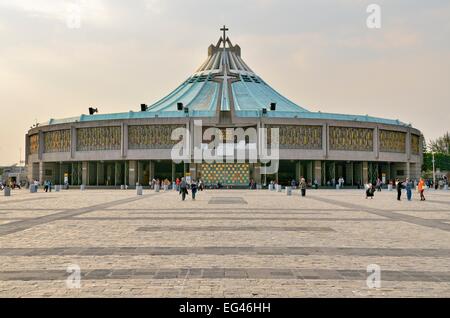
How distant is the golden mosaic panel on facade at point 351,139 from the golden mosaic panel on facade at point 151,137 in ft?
68.5

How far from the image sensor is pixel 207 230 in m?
12.7

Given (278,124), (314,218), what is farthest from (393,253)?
(278,124)

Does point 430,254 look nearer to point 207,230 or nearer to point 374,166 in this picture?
point 207,230

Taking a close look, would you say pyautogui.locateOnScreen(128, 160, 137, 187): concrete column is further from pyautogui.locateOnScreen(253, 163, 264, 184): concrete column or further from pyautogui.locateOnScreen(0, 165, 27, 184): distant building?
pyautogui.locateOnScreen(0, 165, 27, 184): distant building

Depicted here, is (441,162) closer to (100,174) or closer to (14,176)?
(100,174)

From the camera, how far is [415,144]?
225ft

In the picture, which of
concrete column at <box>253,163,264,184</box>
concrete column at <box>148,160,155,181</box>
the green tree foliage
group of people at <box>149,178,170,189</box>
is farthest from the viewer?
the green tree foliage

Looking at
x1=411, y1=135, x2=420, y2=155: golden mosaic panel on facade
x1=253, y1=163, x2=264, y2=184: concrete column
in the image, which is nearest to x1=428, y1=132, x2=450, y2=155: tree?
x1=411, y1=135, x2=420, y2=155: golden mosaic panel on facade

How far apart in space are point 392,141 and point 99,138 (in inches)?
1675

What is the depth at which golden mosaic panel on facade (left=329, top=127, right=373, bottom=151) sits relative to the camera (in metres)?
58.7

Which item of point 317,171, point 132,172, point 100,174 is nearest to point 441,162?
point 317,171

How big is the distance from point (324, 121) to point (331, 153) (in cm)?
448

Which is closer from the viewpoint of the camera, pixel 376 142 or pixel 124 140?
pixel 124 140

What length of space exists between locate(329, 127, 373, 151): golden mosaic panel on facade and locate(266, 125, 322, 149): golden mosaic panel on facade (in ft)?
7.03
